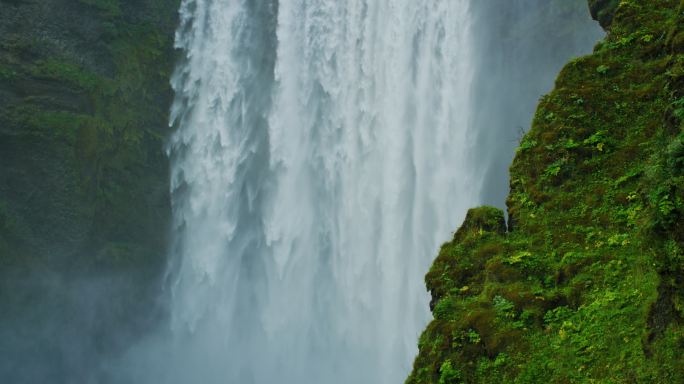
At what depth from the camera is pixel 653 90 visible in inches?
356

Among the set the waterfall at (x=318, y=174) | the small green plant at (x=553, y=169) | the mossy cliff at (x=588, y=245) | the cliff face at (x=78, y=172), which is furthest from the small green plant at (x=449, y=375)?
the cliff face at (x=78, y=172)

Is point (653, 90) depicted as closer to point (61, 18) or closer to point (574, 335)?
point (574, 335)

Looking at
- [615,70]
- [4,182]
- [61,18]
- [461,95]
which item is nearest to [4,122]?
[4,182]

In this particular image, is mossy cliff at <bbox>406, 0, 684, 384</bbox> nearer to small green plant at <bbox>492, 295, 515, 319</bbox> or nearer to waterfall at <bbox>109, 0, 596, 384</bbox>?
small green plant at <bbox>492, 295, 515, 319</bbox>

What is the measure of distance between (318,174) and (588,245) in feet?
68.4

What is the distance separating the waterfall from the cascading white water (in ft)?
0.20

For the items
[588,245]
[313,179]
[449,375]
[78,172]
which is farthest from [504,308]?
[78,172]

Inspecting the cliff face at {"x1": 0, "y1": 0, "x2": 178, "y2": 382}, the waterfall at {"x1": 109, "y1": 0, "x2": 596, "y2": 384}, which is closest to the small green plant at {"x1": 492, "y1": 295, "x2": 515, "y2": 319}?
the waterfall at {"x1": 109, "y1": 0, "x2": 596, "y2": 384}

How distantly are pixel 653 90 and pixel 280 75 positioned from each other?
74.6ft

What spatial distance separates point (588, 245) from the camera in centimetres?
788

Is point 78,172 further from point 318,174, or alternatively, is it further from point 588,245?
point 588,245

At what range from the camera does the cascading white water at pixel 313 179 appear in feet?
80.1

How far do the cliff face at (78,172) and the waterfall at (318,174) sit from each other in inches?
55.4

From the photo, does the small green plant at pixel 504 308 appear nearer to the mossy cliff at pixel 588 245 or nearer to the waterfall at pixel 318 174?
the mossy cliff at pixel 588 245
